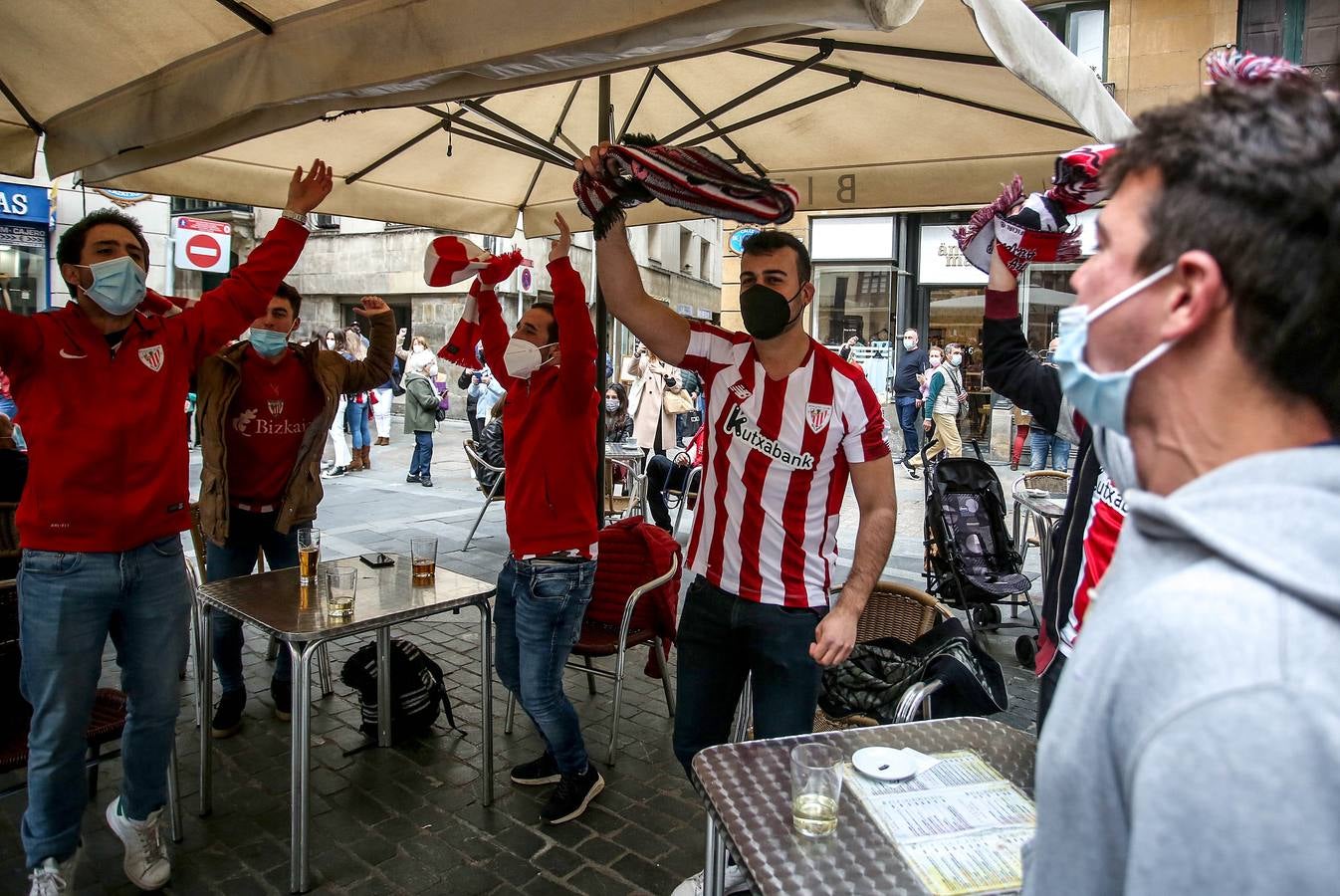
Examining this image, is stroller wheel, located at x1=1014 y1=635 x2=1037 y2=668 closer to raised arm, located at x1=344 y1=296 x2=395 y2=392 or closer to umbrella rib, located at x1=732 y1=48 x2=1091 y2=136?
umbrella rib, located at x1=732 y1=48 x2=1091 y2=136

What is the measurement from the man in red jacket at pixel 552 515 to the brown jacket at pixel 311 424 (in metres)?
1.25

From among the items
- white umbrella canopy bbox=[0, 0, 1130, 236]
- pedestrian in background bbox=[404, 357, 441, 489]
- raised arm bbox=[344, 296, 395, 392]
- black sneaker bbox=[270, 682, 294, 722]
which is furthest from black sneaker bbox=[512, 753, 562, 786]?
pedestrian in background bbox=[404, 357, 441, 489]

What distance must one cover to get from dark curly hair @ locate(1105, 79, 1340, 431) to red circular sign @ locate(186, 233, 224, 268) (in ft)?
64.1

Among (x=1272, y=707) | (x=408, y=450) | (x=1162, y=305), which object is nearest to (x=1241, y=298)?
(x=1162, y=305)

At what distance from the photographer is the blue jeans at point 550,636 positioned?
10.5 feet

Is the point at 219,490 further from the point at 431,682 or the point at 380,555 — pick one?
the point at 431,682

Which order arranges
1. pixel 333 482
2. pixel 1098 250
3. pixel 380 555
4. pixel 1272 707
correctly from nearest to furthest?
1. pixel 1272 707
2. pixel 1098 250
3. pixel 380 555
4. pixel 333 482

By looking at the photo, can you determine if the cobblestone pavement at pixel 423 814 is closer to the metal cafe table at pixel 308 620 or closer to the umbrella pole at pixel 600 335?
the metal cafe table at pixel 308 620

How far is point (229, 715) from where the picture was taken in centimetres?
395

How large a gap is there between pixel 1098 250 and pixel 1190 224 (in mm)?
116

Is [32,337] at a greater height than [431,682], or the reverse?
[32,337]

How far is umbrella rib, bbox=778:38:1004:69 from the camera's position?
322cm

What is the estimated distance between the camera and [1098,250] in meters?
0.90

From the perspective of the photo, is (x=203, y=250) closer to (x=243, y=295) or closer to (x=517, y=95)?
(x=517, y=95)
